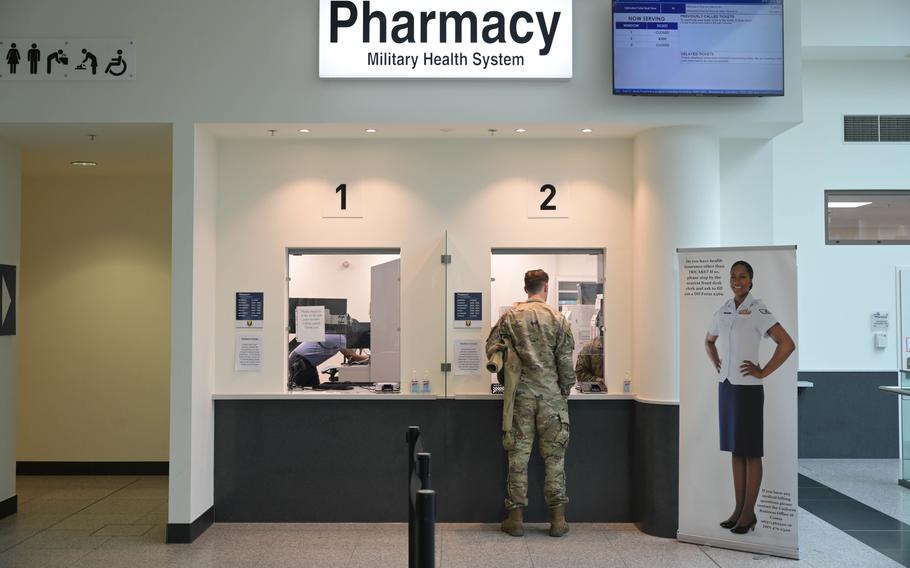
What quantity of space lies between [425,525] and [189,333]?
3217 mm

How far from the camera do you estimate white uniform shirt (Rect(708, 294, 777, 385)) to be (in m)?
5.07

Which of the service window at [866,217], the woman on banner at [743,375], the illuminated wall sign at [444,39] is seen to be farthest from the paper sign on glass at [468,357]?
the service window at [866,217]

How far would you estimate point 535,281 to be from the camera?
18.5 feet

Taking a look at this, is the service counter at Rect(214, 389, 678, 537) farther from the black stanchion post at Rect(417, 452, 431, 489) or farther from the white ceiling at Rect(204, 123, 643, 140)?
the black stanchion post at Rect(417, 452, 431, 489)

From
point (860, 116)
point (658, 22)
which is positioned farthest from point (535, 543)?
point (860, 116)

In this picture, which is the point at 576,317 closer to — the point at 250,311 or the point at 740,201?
the point at 740,201

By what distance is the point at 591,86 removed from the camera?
213 inches

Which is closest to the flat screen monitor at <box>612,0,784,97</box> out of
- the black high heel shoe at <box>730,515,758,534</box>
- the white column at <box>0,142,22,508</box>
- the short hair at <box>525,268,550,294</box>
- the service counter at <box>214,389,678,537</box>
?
the short hair at <box>525,268,550,294</box>

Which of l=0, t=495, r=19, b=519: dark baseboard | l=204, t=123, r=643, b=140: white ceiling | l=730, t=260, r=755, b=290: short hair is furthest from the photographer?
l=0, t=495, r=19, b=519: dark baseboard

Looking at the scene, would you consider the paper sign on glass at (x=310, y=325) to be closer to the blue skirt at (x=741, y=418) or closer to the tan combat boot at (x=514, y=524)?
the tan combat boot at (x=514, y=524)

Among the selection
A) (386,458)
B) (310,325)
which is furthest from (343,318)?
(386,458)

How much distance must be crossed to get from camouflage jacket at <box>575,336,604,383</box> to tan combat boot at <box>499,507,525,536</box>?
44.2 inches

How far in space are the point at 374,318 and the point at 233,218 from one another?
1332 millimetres

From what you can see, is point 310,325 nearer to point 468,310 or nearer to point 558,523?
point 468,310
